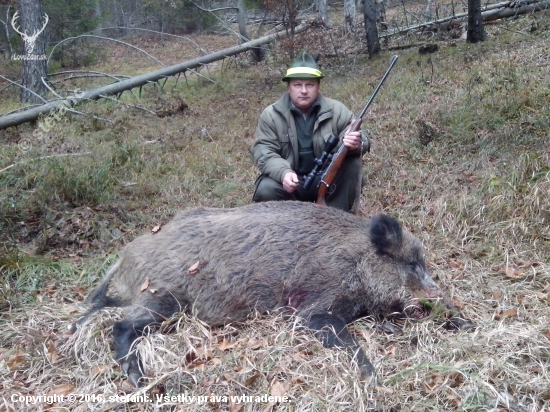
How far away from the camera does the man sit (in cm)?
531

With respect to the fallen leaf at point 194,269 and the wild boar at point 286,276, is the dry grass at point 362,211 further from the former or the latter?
the fallen leaf at point 194,269

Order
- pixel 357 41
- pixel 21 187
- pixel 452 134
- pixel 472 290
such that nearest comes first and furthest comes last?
pixel 472 290
pixel 21 187
pixel 452 134
pixel 357 41

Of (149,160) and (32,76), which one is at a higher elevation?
(32,76)

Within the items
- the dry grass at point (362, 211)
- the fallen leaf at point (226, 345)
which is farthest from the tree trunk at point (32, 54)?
the fallen leaf at point (226, 345)

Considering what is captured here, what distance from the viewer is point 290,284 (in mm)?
3875

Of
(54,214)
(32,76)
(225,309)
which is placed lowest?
(225,309)

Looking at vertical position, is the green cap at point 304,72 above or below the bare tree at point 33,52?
below

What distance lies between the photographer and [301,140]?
5516mm

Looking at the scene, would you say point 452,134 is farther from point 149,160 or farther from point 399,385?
point 399,385

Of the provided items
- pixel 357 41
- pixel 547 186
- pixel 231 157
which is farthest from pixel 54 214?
pixel 357 41

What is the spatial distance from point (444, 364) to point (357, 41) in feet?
41.7

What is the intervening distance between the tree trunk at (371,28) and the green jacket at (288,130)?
834 cm

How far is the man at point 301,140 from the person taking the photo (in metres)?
5.31

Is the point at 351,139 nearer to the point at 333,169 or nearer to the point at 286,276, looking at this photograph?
the point at 333,169
